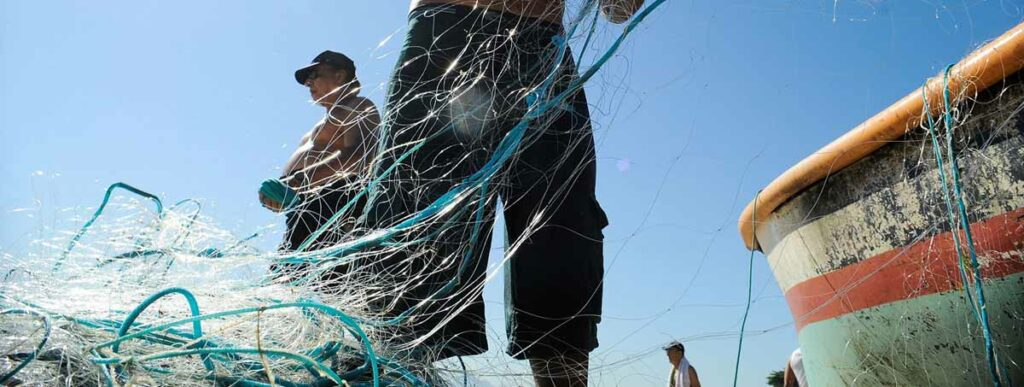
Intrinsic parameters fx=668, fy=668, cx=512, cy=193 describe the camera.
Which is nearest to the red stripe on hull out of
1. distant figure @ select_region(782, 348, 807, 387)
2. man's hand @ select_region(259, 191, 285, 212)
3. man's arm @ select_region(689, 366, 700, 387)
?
man's hand @ select_region(259, 191, 285, 212)

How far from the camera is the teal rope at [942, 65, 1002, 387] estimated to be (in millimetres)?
1241

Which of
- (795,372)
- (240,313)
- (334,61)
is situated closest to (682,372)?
(795,372)

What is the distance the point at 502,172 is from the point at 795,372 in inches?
142

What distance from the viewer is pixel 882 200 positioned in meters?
1.58

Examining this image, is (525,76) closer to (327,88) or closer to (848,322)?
(848,322)

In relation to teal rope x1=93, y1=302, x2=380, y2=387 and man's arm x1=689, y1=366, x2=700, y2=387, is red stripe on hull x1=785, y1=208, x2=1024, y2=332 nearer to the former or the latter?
teal rope x1=93, y1=302, x2=380, y2=387

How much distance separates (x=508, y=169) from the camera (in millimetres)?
1624

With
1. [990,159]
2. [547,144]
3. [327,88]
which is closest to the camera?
[990,159]

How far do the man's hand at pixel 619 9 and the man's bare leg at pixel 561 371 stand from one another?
0.91m

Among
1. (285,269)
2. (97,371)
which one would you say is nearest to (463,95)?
(285,269)

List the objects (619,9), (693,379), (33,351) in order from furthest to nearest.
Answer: (693,379) → (619,9) → (33,351)

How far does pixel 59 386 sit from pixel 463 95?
1086 millimetres

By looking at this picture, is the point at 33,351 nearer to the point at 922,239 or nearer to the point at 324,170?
the point at 324,170

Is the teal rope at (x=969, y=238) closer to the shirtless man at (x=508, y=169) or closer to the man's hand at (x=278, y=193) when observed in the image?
the shirtless man at (x=508, y=169)
